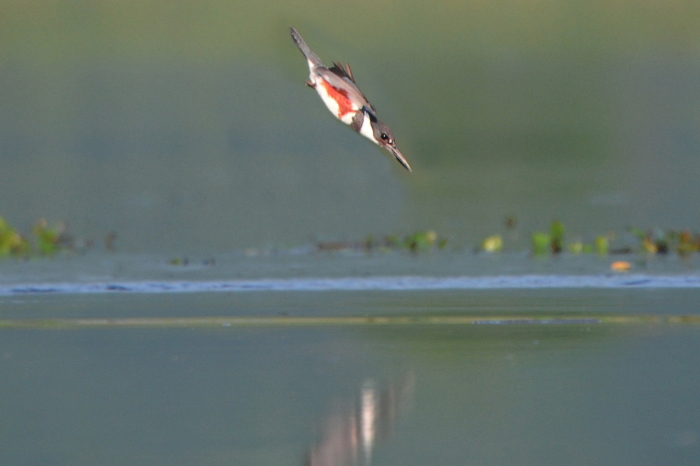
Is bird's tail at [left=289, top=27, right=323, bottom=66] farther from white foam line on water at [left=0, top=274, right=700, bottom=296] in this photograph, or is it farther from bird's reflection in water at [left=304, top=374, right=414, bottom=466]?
white foam line on water at [left=0, top=274, right=700, bottom=296]

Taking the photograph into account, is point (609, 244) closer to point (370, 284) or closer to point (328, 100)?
point (370, 284)

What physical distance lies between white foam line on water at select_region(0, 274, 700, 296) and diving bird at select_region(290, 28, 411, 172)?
1820mm

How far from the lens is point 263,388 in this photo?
3029 mm

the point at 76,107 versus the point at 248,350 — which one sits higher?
the point at 76,107

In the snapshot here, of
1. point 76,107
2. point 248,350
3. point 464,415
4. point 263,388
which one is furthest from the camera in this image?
point 76,107

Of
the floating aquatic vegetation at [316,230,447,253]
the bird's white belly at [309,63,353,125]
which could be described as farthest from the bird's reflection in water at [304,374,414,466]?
the floating aquatic vegetation at [316,230,447,253]

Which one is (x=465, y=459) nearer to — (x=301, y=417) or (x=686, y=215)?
(x=301, y=417)

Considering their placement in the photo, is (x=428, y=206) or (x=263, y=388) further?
(x=428, y=206)

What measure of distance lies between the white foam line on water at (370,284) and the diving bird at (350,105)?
5.97 ft

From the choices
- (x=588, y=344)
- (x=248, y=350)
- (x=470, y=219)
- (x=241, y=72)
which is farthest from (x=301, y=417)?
(x=241, y=72)

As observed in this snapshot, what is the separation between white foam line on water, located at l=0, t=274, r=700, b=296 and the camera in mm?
4691

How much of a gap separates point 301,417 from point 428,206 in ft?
15.3

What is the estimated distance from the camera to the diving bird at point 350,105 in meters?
2.87

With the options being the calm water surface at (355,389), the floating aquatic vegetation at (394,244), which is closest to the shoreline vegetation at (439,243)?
the floating aquatic vegetation at (394,244)
